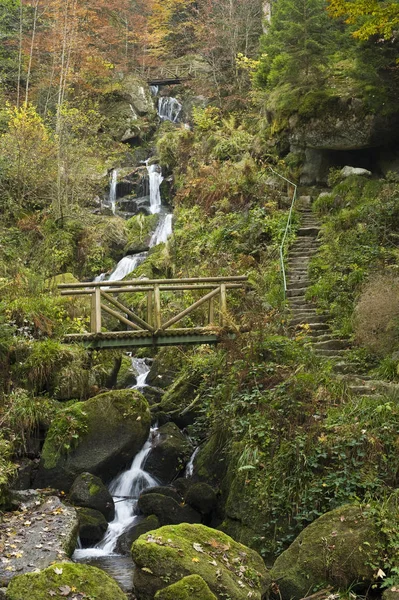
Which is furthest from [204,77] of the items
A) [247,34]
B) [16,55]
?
[16,55]

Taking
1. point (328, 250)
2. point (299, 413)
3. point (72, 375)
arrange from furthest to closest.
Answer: point (328, 250) → point (72, 375) → point (299, 413)

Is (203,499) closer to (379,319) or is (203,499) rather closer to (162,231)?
(379,319)

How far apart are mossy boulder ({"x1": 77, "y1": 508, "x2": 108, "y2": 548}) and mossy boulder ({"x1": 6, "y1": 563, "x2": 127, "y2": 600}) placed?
3220mm

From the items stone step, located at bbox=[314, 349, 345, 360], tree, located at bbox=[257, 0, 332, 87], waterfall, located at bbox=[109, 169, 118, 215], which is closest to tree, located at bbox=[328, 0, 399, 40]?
stone step, located at bbox=[314, 349, 345, 360]

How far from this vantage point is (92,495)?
10055 millimetres

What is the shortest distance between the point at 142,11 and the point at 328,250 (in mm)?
29420

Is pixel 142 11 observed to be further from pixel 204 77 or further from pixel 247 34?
pixel 247 34

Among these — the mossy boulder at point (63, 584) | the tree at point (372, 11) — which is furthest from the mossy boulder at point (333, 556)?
the tree at point (372, 11)

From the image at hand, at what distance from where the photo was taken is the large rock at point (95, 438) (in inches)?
420

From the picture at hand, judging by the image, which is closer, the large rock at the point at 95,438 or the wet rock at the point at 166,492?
the wet rock at the point at 166,492

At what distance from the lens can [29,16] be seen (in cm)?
3156

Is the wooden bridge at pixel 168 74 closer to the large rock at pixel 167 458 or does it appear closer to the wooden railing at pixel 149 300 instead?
the wooden railing at pixel 149 300

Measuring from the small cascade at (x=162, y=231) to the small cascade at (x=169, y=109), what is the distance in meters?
10.8

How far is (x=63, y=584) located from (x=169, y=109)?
29.7 m
